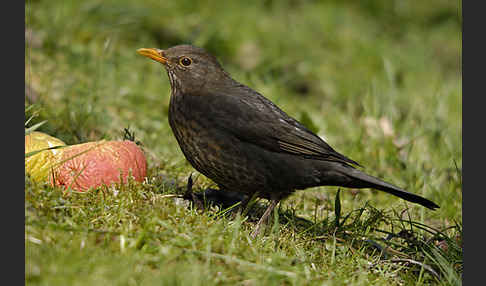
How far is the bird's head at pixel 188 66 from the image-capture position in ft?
14.2

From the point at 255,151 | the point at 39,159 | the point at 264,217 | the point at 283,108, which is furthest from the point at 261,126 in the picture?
the point at 283,108

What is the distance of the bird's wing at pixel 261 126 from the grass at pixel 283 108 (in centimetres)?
43

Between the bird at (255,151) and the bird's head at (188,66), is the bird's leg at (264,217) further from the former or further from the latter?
the bird's head at (188,66)

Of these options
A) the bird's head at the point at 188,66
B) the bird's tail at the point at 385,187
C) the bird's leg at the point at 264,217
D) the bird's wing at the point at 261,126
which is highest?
the bird's head at the point at 188,66

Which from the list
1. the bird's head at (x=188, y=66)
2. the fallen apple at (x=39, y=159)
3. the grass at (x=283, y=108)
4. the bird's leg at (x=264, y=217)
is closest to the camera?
the grass at (x=283, y=108)

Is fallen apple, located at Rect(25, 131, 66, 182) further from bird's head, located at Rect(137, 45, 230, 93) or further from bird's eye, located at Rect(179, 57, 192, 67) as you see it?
bird's eye, located at Rect(179, 57, 192, 67)

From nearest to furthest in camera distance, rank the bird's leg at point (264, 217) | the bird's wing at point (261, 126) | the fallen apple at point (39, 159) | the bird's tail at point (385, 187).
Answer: the fallen apple at point (39, 159)
the bird's leg at point (264, 217)
the bird's tail at point (385, 187)
the bird's wing at point (261, 126)

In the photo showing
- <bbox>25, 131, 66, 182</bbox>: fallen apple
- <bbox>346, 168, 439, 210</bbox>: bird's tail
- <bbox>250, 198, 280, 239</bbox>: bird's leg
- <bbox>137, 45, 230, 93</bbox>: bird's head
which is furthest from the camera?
<bbox>137, 45, 230, 93</bbox>: bird's head

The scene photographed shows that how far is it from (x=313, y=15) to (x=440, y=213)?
5.07m

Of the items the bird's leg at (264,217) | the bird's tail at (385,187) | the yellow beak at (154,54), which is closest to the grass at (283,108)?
the bird's leg at (264,217)

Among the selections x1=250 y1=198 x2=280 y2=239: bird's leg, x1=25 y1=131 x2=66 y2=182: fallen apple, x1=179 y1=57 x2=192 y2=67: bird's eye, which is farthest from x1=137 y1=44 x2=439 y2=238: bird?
x1=25 y1=131 x2=66 y2=182: fallen apple

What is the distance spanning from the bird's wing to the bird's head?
306 millimetres

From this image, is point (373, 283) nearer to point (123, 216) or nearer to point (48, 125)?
point (123, 216)

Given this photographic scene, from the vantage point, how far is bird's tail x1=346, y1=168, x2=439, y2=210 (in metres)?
3.72
